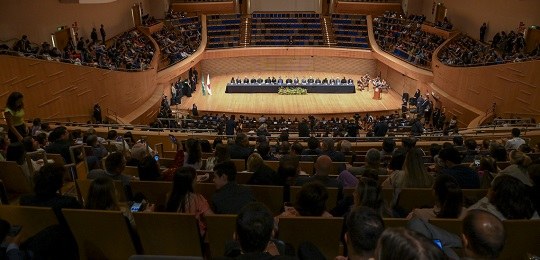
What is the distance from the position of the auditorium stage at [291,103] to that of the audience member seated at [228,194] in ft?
46.4

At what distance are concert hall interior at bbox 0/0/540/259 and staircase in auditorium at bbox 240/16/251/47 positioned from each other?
0.31 feet

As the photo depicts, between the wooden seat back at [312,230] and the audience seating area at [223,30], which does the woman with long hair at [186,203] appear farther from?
the audience seating area at [223,30]

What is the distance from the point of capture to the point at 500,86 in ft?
45.6

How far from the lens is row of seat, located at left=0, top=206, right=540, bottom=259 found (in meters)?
3.09

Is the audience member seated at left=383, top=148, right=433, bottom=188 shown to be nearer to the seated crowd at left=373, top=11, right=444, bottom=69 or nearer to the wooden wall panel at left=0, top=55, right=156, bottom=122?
the wooden wall panel at left=0, top=55, right=156, bottom=122

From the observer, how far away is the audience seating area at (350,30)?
23578 mm

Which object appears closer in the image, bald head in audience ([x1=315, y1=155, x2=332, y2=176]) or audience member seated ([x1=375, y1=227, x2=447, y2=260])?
audience member seated ([x1=375, y1=227, x2=447, y2=260])

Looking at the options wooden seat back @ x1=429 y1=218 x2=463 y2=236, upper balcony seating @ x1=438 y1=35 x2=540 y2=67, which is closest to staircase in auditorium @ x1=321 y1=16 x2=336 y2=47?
upper balcony seating @ x1=438 y1=35 x2=540 y2=67

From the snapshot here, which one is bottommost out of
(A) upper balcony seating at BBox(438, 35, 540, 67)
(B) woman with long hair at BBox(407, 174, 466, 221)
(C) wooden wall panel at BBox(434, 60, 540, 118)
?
(C) wooden wall panel at BBox(434, 60, 540, 118)

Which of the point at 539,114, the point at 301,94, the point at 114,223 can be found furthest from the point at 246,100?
the point at 114,223

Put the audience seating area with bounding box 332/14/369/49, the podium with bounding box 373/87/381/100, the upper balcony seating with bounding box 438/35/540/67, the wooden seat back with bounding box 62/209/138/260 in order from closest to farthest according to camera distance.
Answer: the wooden seat back with bounding box 62/209/138/260, the upper balcony seating with bounding box 438/35/540/67, the podium with bounding box 373/87/381/100, the audience seating area with bounding box 332/14/369/49

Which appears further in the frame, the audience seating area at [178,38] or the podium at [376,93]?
the audience seating area at [178,38]

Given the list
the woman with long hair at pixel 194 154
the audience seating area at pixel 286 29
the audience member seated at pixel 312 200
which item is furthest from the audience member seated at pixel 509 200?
the audience seating area at pixel 286 29

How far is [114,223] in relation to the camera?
3232 mm
